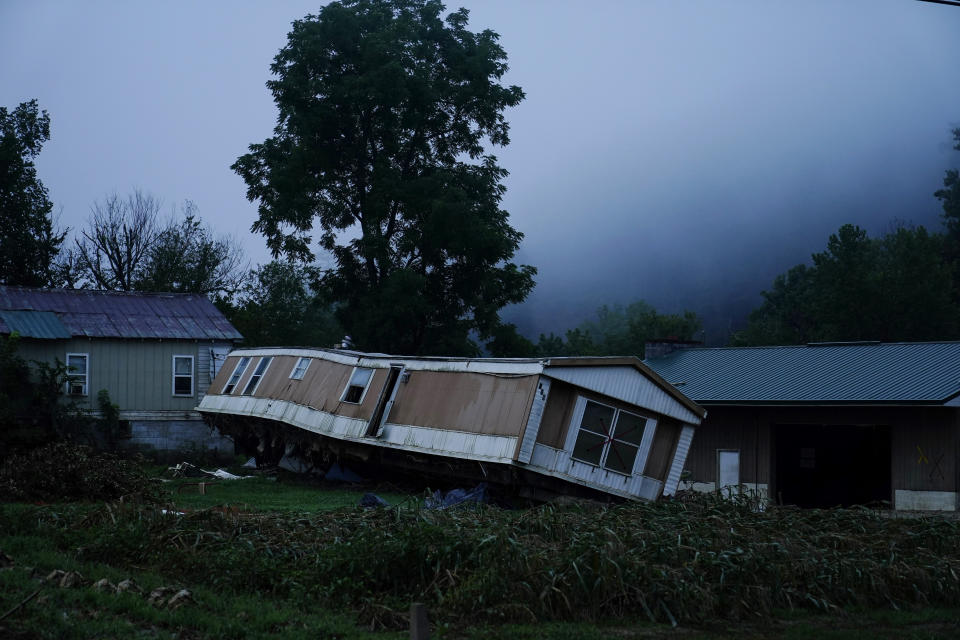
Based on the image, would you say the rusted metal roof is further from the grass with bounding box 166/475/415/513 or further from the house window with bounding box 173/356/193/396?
the grass with bounding box 166/475/415/513

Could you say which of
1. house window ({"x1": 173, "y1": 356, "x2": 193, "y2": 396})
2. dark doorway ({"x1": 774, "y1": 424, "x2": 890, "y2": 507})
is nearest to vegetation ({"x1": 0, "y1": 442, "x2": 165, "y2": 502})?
house window ({"x1": 173, "y1": 356, "x2": 193, "y2": 396})

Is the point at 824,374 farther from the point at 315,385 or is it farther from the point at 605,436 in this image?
the point at 315,385

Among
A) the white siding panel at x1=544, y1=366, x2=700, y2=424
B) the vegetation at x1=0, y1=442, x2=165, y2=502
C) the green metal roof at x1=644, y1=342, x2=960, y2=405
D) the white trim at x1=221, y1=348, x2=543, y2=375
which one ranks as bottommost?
the vegetation at x1=0, y1=442, x2=165, y2=502

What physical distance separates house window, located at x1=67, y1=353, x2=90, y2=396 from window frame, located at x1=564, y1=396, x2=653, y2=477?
57.4ft

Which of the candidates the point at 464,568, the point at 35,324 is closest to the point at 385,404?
the point at 464,568

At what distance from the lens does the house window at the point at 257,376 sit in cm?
2732

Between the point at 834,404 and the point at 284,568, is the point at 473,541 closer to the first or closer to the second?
the point at 284,568

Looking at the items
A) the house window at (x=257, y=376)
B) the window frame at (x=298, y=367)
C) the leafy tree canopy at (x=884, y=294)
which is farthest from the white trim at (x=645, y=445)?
the leafy tree canopy at (x=884, y=294)

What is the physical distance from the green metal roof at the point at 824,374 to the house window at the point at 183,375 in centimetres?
1525

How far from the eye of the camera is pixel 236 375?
1133 inches

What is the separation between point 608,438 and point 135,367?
1780cm

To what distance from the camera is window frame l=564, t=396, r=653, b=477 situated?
18.0m

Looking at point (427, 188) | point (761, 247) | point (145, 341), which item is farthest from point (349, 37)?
point (761, 247)

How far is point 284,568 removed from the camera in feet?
32.3
